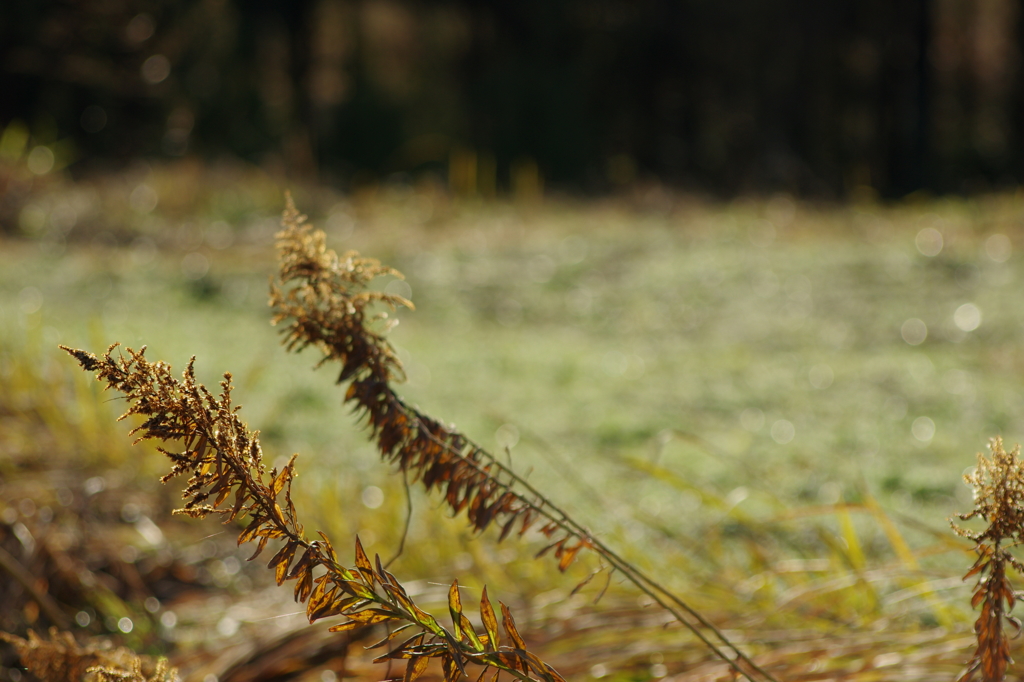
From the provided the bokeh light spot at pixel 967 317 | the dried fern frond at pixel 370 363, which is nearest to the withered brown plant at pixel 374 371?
the dried fern frond at pixel 370 363

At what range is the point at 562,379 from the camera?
2871mm

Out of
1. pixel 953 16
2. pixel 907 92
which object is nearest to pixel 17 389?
pixel 907 92

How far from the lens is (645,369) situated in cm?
299

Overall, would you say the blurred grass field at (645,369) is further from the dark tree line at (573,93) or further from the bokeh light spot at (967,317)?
the dark tree line at (573,93)

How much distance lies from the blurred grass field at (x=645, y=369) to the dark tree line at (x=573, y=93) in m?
3.49

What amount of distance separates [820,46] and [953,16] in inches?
165

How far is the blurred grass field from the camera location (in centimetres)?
149

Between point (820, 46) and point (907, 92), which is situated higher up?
point (820, 46)

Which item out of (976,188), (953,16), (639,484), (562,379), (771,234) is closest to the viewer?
(639,484)

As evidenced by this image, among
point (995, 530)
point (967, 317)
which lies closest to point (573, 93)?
point (967, 317)

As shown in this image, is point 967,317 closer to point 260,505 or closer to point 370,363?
point 370,363

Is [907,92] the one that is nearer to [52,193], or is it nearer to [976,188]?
[976,188]

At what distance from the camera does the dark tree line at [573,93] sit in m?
8.88

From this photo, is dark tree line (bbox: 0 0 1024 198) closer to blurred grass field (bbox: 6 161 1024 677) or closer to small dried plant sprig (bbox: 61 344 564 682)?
blurred grass field (bbox: 6 161 1024 677)
